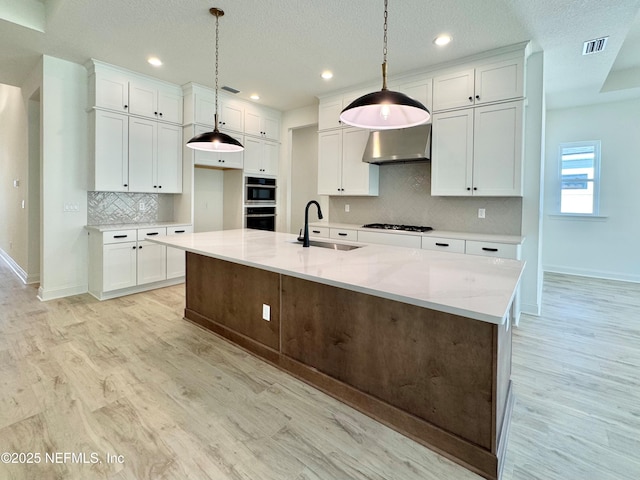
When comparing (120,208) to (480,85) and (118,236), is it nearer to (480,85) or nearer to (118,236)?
(118,236)

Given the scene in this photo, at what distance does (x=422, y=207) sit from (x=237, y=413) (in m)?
3.41

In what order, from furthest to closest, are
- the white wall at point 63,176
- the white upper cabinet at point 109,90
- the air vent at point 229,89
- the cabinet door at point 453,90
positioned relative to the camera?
the air vent at point 229,89, the white upper cabinet at point 109,90, the white wall at point 63,176, the cabinet door at point 453,90

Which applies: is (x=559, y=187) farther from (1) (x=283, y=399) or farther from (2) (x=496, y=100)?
(1) (x=283, y=399)

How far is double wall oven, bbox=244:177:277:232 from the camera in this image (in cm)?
550

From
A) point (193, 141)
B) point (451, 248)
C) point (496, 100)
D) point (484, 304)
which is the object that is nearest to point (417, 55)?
point (496, 100)

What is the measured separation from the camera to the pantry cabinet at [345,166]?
458cm

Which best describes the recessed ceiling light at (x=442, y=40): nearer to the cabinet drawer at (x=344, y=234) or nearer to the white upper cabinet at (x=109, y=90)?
the cabinet drawer at (x=344, y=234)

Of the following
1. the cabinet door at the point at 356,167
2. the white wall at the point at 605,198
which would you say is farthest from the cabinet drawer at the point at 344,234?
the white wall at the point at 605,198

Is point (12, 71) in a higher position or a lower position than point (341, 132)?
higher

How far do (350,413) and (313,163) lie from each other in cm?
470

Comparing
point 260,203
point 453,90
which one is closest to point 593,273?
point 453,90

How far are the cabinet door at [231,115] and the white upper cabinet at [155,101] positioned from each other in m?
0.59

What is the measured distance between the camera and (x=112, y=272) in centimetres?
400

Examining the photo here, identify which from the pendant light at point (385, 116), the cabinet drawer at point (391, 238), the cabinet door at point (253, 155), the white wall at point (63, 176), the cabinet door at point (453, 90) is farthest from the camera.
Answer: the cabinet door at point (253, 155)
